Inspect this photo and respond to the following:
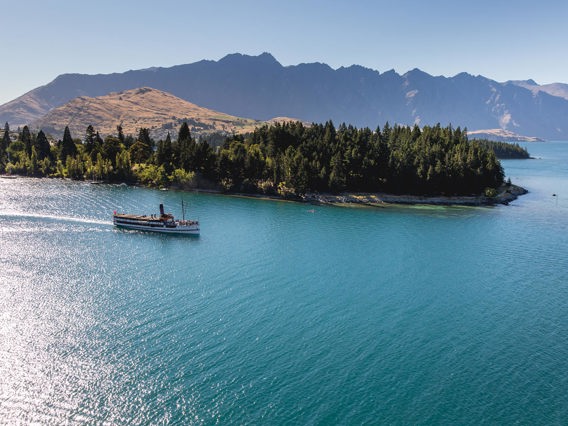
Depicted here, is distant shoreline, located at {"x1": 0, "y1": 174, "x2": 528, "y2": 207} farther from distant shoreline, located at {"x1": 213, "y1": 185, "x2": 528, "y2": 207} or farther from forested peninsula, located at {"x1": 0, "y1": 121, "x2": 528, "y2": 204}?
forested peninsula, located at {"x1": 0, "y1": 121, "x2": 528, "y2": 204}

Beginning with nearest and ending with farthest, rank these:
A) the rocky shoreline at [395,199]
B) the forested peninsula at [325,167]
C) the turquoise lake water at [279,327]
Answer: the turquoise lake water at [279,327] → the rocky shoreline at [395,199] → the forested peninsula at [325,167]

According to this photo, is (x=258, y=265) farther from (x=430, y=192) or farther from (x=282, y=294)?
(x=430, y=192)

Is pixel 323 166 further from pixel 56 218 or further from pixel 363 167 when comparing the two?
pixel 56 218

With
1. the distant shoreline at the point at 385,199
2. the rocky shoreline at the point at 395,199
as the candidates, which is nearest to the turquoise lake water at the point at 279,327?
the distant shoreline at the point at 385,199

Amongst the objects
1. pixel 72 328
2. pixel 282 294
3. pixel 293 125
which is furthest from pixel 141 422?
pixel 293 125

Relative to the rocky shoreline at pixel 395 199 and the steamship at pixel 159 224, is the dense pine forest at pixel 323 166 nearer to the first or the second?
the rocky shoreline at pixel 395 199

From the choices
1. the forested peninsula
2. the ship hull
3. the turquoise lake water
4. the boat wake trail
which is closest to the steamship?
the ship hull

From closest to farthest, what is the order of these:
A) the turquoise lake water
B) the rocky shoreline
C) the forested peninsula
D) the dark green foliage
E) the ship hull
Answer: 1. the turquoise lake water
2. the ship hull
3. the rocky shoreline
4. the dark green foliage
5. the forested peninsula
